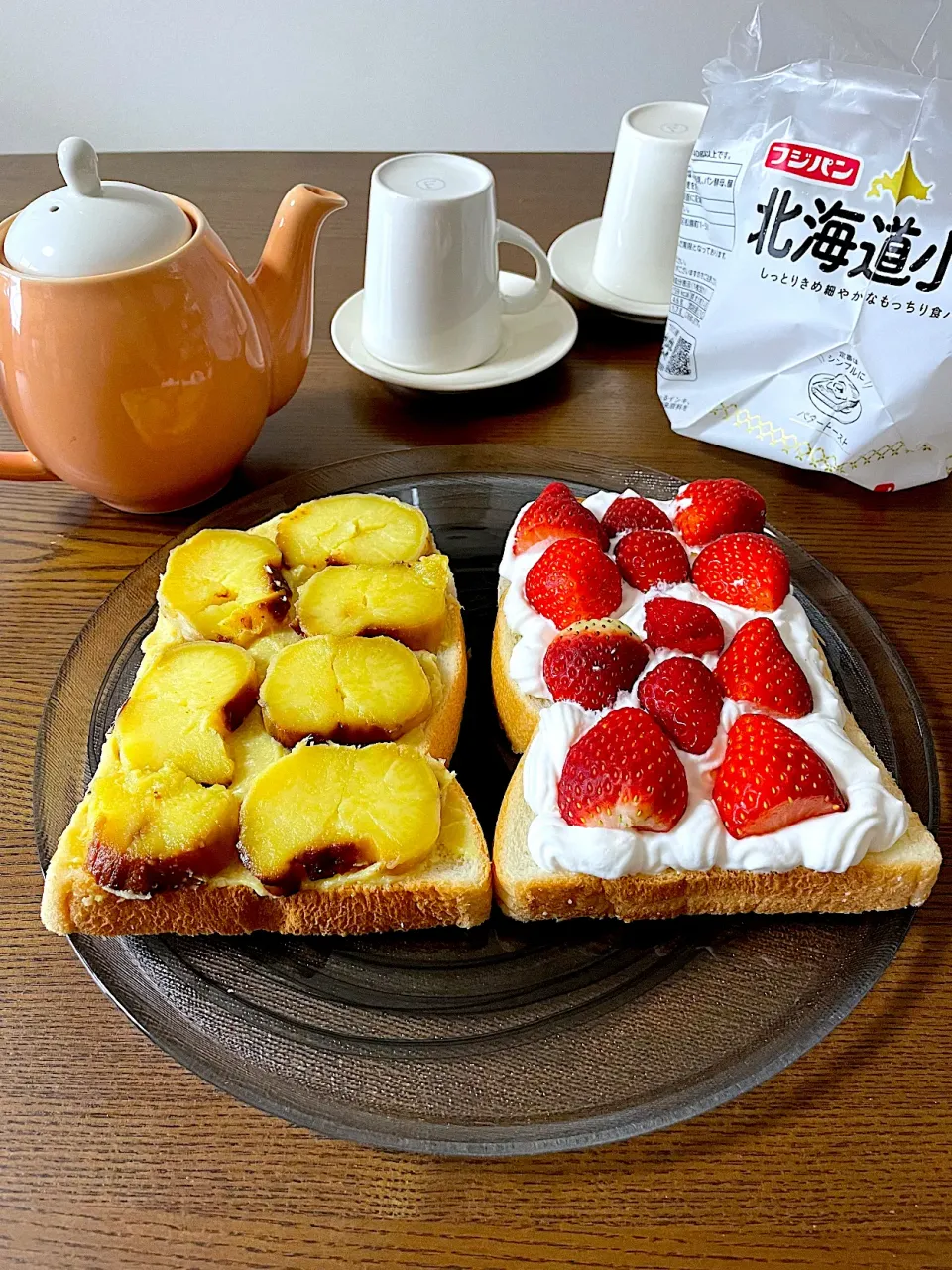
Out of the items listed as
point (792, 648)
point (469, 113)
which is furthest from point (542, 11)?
point (792, 648)

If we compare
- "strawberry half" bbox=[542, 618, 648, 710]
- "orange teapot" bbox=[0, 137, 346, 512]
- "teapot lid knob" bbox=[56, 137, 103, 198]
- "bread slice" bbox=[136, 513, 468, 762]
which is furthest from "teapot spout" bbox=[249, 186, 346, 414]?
"strawberry half" bbox=[542, 618, 648, 710]

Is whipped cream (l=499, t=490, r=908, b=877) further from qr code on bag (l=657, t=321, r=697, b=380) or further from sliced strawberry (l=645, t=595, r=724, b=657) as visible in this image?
qr code on bag (l=657, t=321, r=697, b=380)

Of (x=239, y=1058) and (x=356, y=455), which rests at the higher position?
(x=356, y=455)

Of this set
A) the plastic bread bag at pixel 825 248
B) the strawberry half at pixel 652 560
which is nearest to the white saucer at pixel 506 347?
the plastic bread bag at pixel 825 248

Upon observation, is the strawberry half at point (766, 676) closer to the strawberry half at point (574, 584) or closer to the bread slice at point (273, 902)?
the strawberry half at point (574, 584)

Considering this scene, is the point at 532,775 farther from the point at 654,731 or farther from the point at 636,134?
the point at 636,134

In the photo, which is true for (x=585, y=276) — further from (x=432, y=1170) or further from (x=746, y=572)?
(x=432, y=1170)
